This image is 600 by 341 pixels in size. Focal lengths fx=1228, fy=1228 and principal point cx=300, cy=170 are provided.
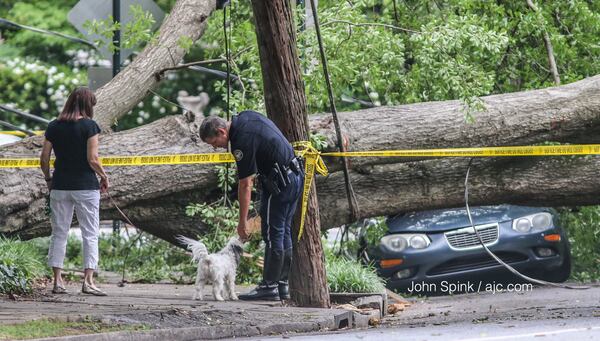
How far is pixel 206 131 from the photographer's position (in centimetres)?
966

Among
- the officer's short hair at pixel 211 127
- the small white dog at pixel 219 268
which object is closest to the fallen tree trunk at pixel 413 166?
the small white dog at pixel 219 268

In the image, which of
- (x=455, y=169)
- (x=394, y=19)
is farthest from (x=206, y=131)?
(x=394, y=19)

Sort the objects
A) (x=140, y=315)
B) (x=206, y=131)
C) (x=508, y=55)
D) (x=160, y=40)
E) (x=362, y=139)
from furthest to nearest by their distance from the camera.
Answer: (x=508, y=55) → (x=160, y=40) → (x=362, y=139) → (x=206, y=131) → (x=140, y=315)

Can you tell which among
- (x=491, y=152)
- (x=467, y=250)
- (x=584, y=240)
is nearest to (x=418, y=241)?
(x=467, y=250)

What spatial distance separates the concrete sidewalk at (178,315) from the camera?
26.8 ft

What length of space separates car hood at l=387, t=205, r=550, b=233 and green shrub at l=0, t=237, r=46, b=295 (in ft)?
13.1

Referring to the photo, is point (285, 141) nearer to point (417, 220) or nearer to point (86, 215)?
point (86, 215)

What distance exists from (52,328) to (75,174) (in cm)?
280

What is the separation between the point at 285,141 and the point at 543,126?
3.82 meters

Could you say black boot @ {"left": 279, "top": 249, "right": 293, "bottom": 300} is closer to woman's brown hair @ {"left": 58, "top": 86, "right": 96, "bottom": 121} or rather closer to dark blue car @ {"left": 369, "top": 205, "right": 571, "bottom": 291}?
woman's brown hair @ {"left": 58, "top": 86, "right": 96, "bottom": 121}

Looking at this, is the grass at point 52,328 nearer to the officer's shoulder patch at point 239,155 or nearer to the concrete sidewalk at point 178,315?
the concrete sidewalk at point 178,315

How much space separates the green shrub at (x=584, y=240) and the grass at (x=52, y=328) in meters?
7.28

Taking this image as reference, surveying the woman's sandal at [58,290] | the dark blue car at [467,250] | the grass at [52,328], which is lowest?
the grass at [52,328]

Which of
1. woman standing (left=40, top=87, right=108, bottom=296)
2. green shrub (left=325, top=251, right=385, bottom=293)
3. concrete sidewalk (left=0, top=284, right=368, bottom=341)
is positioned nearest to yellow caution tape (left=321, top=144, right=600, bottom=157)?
green shrub (left=325, top=251, right=385, bottom=293)
